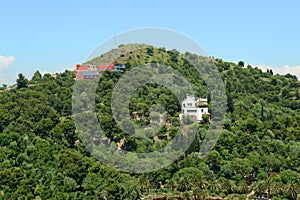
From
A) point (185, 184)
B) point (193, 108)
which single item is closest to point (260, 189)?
point (185, 184)

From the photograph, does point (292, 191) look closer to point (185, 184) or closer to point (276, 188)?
point (276, 188)

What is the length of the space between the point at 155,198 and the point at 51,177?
4.48 metres

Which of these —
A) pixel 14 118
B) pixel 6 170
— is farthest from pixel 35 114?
pixel 6 170

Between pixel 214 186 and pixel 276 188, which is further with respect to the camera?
pixel 214 186

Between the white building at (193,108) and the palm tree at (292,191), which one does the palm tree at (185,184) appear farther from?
the white building at (193,108)

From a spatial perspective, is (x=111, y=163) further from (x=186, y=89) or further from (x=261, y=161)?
(x=186, y=89)

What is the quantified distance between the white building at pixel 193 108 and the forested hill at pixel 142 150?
→ 57 cm

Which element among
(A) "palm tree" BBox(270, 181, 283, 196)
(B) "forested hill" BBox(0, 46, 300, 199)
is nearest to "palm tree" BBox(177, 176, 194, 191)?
(B) "forested hill" BBox(0, 46, 300, 199)

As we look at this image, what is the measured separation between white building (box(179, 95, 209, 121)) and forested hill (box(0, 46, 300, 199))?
575mm

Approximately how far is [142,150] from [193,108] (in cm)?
657

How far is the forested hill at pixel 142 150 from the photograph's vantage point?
16547mm

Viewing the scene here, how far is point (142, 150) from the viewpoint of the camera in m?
19.5

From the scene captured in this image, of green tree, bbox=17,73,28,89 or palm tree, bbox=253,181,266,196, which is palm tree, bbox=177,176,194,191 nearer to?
palm tree, bbox=253,181,266,196

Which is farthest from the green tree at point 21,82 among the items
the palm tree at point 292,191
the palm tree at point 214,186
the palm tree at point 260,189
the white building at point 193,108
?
the palm tree at point 292,191
